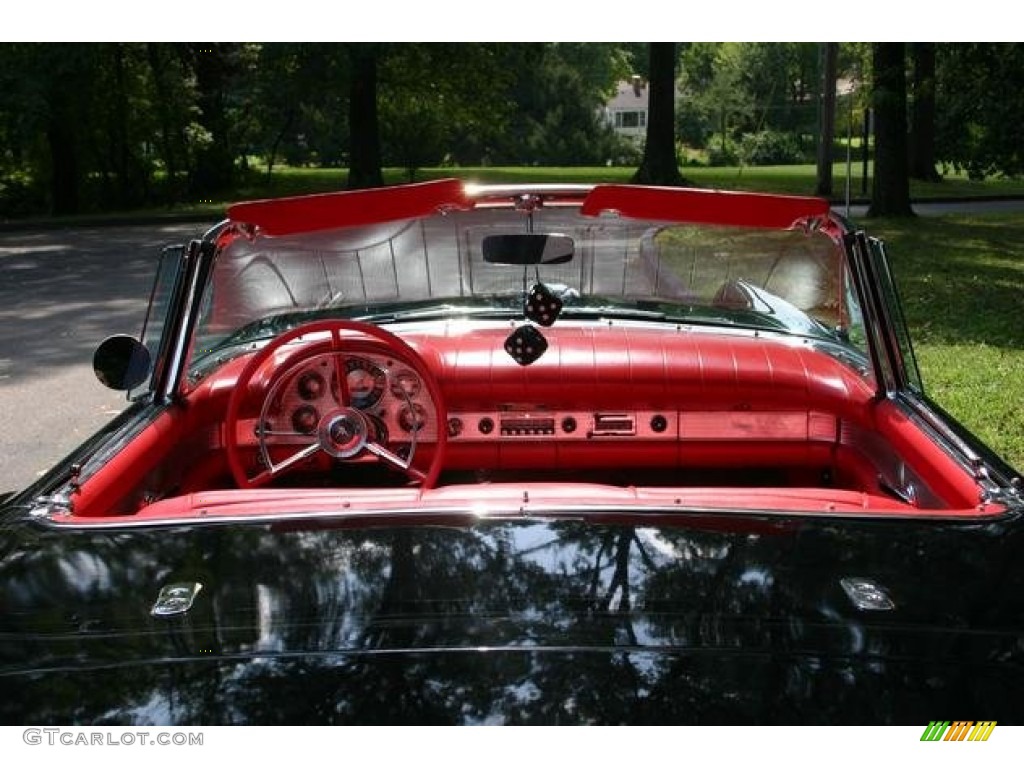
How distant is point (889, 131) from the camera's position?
18062 millimetres

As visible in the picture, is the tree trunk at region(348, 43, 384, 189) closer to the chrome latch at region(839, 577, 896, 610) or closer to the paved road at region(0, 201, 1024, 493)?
the paved road at region(0, 201, 1024, 493)

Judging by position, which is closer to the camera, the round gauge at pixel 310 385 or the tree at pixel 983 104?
the round gauge at pixel 310 385

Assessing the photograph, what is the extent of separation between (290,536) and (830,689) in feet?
3.28

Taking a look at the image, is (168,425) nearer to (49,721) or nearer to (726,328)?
(49,721)

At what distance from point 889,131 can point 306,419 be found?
16812 millimetres

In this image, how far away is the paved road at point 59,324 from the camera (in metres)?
6.57

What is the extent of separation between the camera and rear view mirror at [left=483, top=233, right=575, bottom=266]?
3.19 m

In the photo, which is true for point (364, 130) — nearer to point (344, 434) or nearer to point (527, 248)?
point (527, 248)

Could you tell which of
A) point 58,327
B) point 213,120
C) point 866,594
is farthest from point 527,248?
point 213,120

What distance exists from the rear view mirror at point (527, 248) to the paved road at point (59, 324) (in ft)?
11.1

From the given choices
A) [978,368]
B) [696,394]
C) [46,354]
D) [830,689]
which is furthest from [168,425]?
[46,354]

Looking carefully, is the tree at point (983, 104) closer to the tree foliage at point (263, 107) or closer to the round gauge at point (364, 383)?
the tree foliage at point (263, 107)

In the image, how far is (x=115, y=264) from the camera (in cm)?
1593

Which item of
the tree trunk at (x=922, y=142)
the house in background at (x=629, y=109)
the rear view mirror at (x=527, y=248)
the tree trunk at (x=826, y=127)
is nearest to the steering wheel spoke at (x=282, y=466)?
the rear view mirror at (x=527, y=248)
